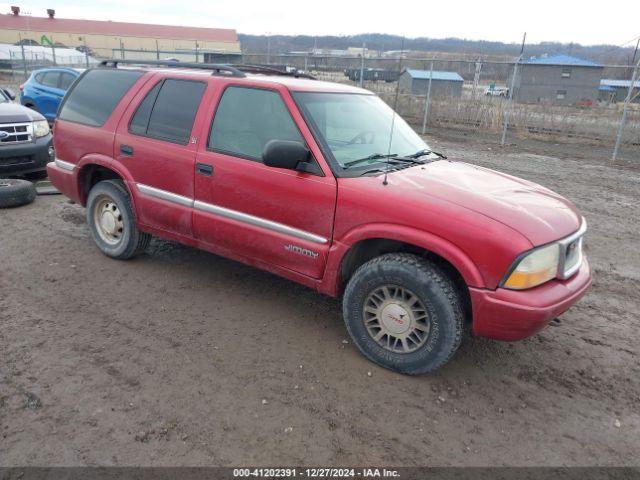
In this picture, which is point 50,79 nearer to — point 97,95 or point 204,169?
point 97,95

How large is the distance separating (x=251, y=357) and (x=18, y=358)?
158 centimetres

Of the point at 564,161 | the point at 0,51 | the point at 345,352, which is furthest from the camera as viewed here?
the point at 0,51

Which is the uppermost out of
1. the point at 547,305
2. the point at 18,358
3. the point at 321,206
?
the point at 321,206

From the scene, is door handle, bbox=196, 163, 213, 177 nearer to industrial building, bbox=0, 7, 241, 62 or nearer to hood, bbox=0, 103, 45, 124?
hood, bbox=0, 103, 45, 124

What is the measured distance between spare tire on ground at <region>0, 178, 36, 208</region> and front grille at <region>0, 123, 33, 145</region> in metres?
0.70

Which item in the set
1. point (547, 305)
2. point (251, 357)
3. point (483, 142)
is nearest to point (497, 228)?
point (547, 305)

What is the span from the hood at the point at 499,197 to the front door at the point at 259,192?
0.61 m

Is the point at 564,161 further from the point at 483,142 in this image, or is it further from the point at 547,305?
the point at 547,305

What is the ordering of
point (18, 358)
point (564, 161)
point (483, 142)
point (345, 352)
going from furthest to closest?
1. point (483, 142)
2. point (564, 161)
3. point (345, 352)
4. point (18, 358)

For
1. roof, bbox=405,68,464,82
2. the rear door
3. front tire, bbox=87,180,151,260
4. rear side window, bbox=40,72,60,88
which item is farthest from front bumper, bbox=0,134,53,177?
roof, bbox=405,68,464,82

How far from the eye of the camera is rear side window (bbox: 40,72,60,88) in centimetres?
1272

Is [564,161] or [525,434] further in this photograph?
[564,161]

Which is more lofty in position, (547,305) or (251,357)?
(547,305)

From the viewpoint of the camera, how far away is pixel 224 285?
4512 millimetres
